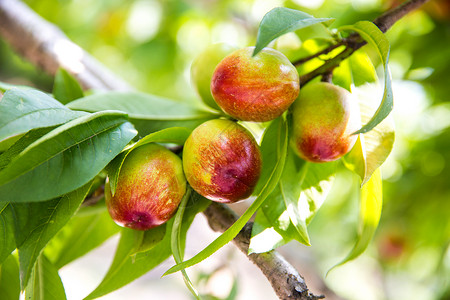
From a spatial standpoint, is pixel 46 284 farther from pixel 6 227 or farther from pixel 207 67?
pixel 207 67

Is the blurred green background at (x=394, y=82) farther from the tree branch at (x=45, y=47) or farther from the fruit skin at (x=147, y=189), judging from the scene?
the fruit skin at (x=147, y=189)

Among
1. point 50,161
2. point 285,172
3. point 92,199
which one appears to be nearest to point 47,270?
point 92,199

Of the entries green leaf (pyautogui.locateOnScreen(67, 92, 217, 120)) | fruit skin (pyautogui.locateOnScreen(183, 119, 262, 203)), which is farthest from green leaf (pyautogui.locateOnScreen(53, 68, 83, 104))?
fruit skin (pyautogui.locateOnScreen(183, 119, 262, 203))

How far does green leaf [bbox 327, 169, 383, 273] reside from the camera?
545 millimetres

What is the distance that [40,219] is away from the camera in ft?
1.54

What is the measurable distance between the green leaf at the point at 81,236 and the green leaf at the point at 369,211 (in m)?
0.41

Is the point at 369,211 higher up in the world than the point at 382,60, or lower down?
lower down

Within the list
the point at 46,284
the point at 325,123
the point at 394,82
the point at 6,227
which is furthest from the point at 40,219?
the point at 394,82

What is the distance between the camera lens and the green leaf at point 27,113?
381 millimetres

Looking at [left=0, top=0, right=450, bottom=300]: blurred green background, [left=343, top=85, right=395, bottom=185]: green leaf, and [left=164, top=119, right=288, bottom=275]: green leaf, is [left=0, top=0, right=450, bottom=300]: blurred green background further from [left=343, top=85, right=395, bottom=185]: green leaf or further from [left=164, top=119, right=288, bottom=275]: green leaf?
[left=164, top=119, right=288, bottom=275]: green leaf

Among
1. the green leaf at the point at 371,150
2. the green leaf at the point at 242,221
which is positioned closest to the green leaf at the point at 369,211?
the green leaf at the point at 371,150

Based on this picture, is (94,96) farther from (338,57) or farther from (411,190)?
(411,190)

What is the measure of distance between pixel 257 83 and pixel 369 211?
24cm

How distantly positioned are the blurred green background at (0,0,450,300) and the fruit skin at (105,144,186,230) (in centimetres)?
68
